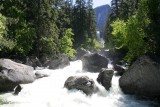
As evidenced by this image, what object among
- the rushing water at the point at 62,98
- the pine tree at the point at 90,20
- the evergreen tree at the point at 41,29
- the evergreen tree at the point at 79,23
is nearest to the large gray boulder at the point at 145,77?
the rushing water at the point at 62,98

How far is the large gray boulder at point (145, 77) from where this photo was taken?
28.2 m

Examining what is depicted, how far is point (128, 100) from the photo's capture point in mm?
27844

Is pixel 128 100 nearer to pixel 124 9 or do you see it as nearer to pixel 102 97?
pixel 102 97

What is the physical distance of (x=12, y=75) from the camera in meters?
29.5

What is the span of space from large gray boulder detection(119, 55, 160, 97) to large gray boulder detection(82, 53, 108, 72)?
1220 centimetres

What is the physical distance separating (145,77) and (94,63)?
46.1 ft

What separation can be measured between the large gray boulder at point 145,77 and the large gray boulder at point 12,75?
33.4ft

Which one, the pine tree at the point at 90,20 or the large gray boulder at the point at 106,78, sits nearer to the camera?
the large gray boulder at the point at 106,78

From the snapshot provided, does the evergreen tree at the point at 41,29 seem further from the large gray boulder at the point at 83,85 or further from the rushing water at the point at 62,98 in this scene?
the large gray boulder at the point at 83,85

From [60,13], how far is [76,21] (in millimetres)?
13449

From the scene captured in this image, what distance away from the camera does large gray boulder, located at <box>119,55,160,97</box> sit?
28172 mm

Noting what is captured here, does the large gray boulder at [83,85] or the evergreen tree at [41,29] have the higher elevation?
the evergreen tree at [41,29]

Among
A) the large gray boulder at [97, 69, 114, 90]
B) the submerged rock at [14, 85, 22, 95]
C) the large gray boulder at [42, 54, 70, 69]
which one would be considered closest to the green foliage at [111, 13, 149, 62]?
the large gray boulder at [97, 69, 114, 90]

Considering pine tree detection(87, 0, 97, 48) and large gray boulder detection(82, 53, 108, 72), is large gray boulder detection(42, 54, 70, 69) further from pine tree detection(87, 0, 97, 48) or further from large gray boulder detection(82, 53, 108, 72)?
pine tree detection(87, 0, 97, 48)
